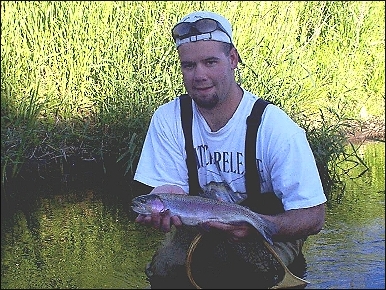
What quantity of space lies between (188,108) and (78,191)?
2046 millimetres

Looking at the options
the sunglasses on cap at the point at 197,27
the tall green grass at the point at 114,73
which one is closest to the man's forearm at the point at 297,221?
the sunglasses on cap at the point at 197,27

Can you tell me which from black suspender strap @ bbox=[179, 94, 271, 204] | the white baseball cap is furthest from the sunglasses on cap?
black suspender strap @ bbox=[179, 94, 271, 204]

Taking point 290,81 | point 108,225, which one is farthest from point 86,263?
point 290,81

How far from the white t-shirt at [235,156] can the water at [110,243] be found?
511 millimetres

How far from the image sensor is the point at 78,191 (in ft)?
17.4

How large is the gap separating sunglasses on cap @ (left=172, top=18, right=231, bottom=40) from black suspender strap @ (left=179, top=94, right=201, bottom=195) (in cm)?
32

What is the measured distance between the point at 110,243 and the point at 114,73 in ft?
6.95

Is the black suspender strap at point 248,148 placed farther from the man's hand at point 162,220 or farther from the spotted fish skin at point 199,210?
the man's hand at point 162,220

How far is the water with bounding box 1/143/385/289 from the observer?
3582 mm

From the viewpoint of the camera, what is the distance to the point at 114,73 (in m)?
5.97

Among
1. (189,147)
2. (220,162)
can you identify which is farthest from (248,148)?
(189,147)

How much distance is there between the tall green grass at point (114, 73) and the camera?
5.66 m

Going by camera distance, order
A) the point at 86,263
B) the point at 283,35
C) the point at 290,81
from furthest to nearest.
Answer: the point at 283,35
the point at 290,81
the point at 86,263

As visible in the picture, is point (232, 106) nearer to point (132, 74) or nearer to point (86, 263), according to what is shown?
point (86, 263)
